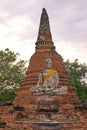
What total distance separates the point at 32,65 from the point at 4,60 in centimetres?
1145

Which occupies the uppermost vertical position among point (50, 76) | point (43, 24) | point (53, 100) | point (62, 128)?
point (43, 24)

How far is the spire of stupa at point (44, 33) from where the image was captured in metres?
15.2

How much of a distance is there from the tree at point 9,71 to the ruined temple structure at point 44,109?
11.1 m

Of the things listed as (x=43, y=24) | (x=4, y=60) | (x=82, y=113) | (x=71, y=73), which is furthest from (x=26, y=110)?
(x=71, y=73)

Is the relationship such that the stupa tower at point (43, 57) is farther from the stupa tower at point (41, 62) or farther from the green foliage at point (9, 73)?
the green foliage at point (9, 73)

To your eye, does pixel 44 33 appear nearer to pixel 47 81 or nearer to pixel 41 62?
pixel 41 62

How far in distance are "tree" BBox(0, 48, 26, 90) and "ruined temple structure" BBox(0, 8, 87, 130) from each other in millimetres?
11144

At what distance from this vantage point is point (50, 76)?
555 inches

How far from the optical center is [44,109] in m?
13.4

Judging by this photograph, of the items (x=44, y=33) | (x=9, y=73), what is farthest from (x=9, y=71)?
(x=44, y=33)

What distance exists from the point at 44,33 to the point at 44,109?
3.60 meters

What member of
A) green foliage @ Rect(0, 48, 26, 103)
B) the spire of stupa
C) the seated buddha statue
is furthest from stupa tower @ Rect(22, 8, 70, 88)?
green foliage @ Rect(0, 48, 26, 103)

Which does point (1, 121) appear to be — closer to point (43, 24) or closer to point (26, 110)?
point (26, 110)

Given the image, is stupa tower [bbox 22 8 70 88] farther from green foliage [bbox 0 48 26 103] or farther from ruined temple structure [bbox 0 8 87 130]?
green foliage [bbox 0 48 26 103]
